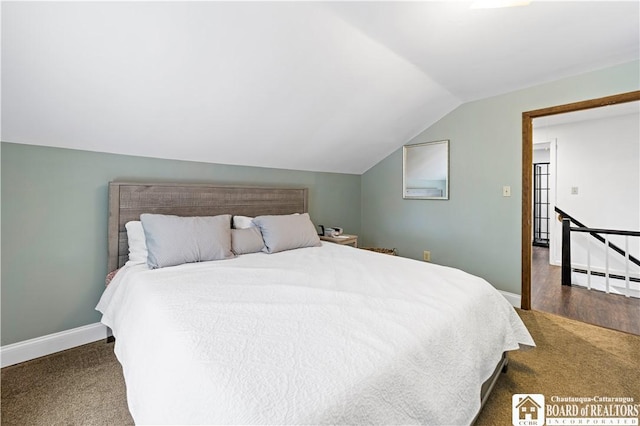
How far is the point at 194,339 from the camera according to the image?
105 cm

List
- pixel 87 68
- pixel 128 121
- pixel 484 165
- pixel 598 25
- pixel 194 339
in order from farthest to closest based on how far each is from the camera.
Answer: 1. pixel 484 165
2. pixel 128 121
3. pixel 598 25
4. pixel 87 68
5. pixel 194 339

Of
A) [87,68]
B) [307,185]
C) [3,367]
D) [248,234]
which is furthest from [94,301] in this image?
[307,185]

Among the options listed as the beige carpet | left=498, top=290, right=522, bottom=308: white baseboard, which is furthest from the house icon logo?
left=498, top=290, right=522, bottom=308: white baseboard

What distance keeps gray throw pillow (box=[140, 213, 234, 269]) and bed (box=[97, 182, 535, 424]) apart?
0.06 meters

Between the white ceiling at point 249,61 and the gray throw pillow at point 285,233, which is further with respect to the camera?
the gray throw pillow at point 285,233

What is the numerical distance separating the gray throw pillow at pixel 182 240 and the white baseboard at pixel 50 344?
2.72 ft

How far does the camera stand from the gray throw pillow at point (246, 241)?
2.46 m

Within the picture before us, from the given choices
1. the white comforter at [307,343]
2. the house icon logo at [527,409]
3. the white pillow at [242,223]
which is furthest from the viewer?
the white pillow at [242,223]

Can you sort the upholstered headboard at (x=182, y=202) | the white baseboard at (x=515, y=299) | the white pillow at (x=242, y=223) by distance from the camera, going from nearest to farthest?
the upholstered headboard at (x=182, y=202) → the white pillow at (x=242, y=223) → the white baseboard at (x=515, y=299)

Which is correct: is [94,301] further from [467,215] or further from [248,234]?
[467,215]

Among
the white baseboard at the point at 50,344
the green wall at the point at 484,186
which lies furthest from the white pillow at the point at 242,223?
the green wall at the point at 484,186

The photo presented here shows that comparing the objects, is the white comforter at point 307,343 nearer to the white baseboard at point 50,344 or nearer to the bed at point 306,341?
the bed at point 306,341

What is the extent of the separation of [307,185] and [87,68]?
243 centimetres

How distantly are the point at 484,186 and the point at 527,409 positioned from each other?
7.17 ft
